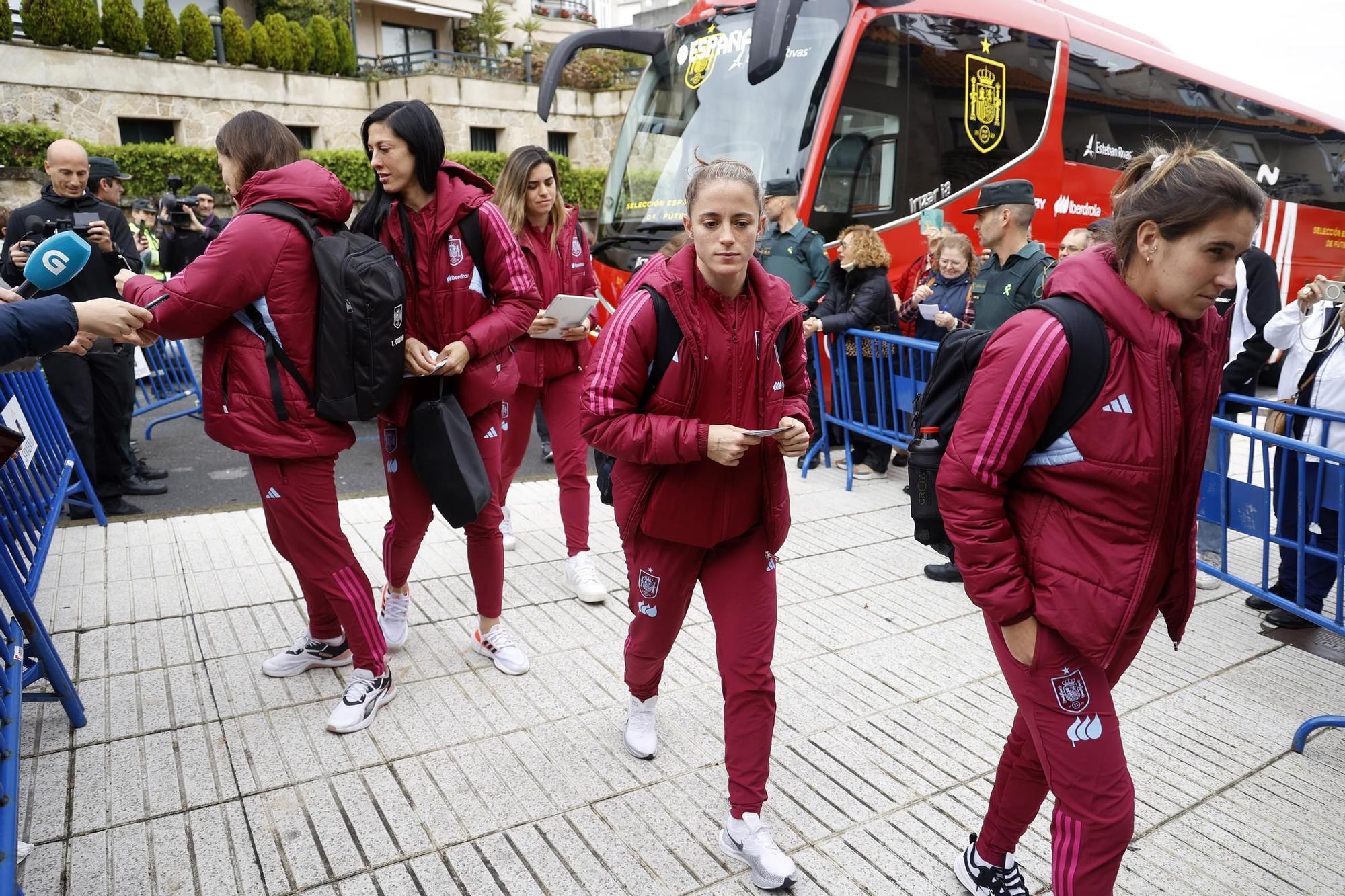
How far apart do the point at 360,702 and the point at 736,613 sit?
156cm

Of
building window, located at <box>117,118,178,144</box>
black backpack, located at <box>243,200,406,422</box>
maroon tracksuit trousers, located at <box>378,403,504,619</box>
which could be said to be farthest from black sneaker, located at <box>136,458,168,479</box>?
building window, located at <box>117,118,178,144</box>

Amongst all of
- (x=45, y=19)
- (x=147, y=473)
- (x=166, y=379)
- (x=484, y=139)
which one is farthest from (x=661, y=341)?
(x=484, y=139)

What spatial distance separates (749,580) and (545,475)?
470 cm

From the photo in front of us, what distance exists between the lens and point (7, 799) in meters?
2.21

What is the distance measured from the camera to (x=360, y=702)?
3.24 metres

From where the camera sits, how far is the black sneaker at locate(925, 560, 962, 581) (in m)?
4.84

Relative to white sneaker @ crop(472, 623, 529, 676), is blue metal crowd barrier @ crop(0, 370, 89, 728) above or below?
above

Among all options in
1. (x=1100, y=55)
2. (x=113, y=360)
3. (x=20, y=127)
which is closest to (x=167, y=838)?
(x=113, y=360)

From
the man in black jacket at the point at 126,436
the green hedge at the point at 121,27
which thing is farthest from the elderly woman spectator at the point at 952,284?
the green hedge at the point at 121,27

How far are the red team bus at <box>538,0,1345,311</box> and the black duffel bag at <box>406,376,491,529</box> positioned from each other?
153 inches

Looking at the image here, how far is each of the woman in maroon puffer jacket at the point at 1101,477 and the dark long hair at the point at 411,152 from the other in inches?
86.8

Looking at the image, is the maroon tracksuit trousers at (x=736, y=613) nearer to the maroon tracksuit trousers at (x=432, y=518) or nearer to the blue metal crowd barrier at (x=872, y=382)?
the maroon tracksuit trousers at (x=432, y=518)

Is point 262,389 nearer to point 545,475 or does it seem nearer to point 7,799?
point 7,799

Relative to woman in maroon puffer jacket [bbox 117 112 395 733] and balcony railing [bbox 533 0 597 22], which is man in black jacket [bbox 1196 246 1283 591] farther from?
balcony railing [bbox 533 0 597 22]
